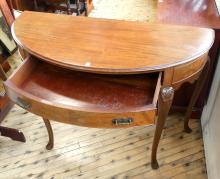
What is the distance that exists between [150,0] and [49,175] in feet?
8.27

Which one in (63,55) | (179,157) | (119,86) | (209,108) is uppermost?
(63,55)

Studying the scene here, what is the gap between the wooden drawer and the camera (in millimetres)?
847

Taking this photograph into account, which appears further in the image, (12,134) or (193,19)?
(12,134)

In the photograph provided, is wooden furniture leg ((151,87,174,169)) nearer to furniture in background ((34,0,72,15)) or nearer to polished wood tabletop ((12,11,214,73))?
polished wood tabletop ((12,11,214,73))

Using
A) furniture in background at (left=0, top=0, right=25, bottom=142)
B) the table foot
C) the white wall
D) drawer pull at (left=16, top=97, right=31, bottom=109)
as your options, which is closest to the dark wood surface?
the white wall

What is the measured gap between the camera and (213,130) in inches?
53.0

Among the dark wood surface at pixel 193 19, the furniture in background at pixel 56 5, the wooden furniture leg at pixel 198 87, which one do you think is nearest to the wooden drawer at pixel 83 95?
the wooden furniture leg at pixel 198 87

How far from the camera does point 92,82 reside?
108 cm

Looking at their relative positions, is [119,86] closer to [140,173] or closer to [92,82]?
[92,82]

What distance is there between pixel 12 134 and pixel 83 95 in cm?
70

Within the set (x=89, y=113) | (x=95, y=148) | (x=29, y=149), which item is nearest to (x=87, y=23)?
(x=89, y=113)

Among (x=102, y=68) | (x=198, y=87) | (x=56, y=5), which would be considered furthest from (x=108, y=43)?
(x=56, y=5)

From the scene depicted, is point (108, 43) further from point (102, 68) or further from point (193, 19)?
point (193, 19)

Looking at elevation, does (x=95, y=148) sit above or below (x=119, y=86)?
below
